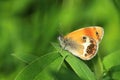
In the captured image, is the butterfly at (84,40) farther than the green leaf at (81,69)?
Yes

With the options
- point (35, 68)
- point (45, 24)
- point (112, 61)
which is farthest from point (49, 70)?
point (45, 24)

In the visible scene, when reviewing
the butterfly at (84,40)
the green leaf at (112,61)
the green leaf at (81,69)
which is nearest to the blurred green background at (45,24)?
the butterfly at (84,40)

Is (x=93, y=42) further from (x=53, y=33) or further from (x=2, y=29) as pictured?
(x=2, y=29)

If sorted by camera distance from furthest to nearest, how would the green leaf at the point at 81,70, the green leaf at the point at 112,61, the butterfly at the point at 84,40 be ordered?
the butterfly at the point at 84,40 < the green leaf at the point at 112,61 < the green leaf at the point at 81,70

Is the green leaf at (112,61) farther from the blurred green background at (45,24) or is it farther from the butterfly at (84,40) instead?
the blurred green background at (45,24)

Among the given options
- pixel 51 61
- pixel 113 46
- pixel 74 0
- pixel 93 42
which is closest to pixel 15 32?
pixel 74 0

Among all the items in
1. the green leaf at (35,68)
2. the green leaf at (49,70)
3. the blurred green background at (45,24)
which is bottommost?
the blurred green background at (45,24)

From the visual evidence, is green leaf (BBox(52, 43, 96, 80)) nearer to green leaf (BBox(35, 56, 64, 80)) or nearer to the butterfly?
green leaf (BBox(35, 56, 64, 80))

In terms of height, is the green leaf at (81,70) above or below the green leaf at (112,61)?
above
